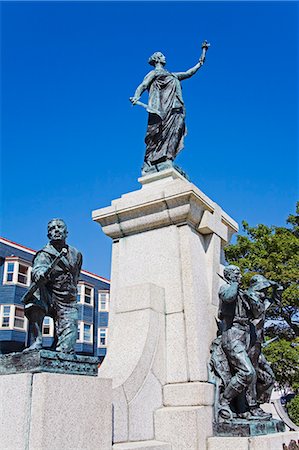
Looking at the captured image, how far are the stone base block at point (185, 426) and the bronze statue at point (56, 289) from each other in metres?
1.68

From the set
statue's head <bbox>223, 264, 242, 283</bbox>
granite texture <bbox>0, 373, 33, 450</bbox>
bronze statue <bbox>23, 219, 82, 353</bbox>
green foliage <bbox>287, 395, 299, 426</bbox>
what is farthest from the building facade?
granite texture <bbox>0, 373, 33, 450</bbox>

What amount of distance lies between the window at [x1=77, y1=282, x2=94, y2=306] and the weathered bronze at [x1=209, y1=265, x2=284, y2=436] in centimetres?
3430

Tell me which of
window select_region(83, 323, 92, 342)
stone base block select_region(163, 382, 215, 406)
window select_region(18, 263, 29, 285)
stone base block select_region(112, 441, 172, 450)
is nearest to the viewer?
stone base block select_region(112, 441, 172, 450)

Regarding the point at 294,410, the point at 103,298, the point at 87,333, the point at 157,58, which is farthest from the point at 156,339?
the point at 103,298

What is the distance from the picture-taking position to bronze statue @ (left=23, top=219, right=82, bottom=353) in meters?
5.27

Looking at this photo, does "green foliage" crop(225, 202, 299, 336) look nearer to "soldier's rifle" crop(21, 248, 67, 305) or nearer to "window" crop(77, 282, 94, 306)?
"soldier's rifle" crop(21, 248, 67, 305)

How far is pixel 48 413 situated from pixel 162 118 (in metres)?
5.33

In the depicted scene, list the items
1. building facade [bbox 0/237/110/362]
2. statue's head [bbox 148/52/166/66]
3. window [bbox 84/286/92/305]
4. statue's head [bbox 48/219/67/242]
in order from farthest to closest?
1. window [bbox 84/286/92/305]
2. building facade [bbox 0/237/110/362]
3. statue's head [bbox 148/52/166/66]
4. statue's head [bbox 48/219/67/242]

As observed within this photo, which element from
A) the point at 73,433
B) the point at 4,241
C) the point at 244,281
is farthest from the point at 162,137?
the point at 4,241

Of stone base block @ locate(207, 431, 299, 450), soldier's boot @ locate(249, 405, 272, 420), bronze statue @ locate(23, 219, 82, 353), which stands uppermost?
bronze statue @ locate(23, 219, 82, 353)

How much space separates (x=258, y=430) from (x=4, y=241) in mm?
32003

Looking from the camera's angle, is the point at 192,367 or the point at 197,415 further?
the point at 192,367

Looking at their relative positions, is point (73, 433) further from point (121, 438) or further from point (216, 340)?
point (216, 340)

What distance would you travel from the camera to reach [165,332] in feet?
22.3
